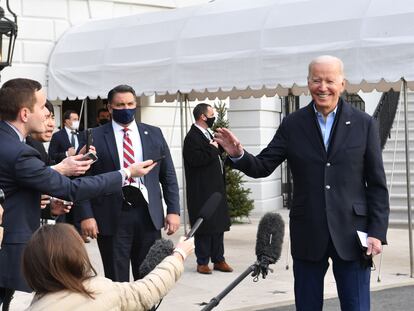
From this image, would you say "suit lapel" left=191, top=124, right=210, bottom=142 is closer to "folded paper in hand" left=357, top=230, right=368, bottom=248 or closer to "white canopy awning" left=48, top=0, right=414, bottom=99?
"white canopy awning" left=48, top=0, right=414, bottom=99

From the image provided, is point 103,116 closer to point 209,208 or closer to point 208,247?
point 208,247

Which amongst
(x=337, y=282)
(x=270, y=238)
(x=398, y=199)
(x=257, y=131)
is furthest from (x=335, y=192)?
(x=257, y=131)

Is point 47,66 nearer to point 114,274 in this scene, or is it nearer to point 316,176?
point 114,274

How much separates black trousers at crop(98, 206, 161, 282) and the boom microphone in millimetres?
2064

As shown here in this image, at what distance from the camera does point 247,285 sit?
30.0ft

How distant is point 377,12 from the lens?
930cm

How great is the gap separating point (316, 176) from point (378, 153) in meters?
0.37

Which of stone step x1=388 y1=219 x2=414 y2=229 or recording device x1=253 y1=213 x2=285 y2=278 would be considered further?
stone step x1=388 y1=219 x2=414 y2=229

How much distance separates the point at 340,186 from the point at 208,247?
491cm

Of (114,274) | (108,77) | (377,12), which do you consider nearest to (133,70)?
(108,77)

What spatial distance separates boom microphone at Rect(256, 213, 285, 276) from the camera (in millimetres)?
4173

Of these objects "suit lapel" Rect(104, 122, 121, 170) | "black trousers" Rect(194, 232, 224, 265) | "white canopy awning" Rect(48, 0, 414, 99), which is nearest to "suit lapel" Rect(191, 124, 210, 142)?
"white canopy awning" Rect(48, 0, 414, 99)

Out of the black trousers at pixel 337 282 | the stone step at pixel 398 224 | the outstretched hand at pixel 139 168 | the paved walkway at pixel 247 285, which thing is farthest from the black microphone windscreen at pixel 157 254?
the stone step at pixel 398 224

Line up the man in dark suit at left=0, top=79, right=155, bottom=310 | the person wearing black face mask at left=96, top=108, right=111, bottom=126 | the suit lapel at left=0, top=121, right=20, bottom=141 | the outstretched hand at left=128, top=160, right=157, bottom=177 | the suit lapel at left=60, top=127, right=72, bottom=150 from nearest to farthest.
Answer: the man in dark suit at left=0, top=79, right=155, bottom=310
the suit lapel at left=0, top=121, right=20, bottom=141
the outstretched hand at left=128, top=160, right=157, bottom=177
the suit lapel at left=60, top=127, right=72, bottom=150
the person wearing black face mask at left=96, top=108, right=111, bottom=126
